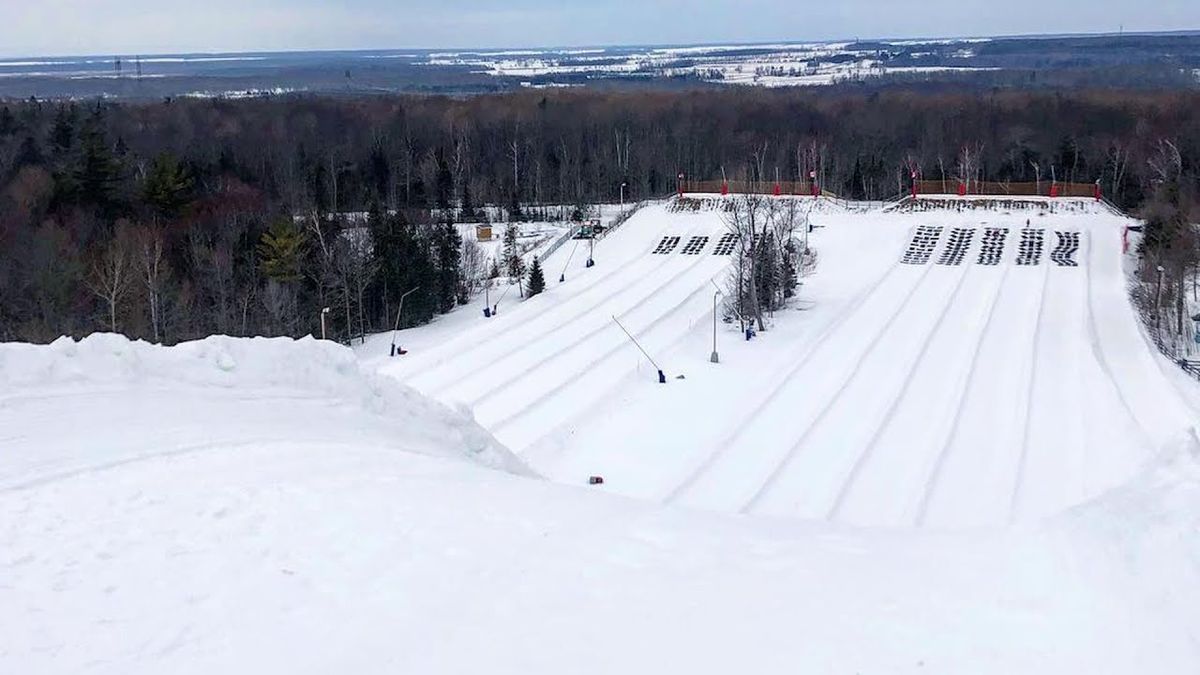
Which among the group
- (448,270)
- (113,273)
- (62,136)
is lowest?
(448,270)

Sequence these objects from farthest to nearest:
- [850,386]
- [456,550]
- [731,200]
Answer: [731,200] < [850,386] < [456,550]

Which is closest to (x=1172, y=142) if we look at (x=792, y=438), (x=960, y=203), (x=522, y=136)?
(x=960, y=203)

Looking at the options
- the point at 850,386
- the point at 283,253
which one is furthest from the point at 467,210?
the point at 850,386

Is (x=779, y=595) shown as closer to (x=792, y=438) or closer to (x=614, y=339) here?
(x=792, y=438)

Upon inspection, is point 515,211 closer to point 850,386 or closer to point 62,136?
point 62,136

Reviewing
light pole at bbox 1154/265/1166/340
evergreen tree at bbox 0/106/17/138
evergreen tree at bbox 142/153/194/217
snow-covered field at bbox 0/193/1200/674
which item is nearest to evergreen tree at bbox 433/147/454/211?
evergreen tree at bbox 142/153/194/217

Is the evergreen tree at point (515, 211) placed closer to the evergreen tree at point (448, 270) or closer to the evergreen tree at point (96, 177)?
the evergreen tree at point (448, 270)
